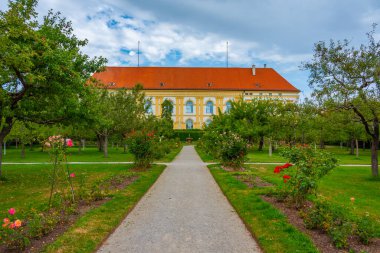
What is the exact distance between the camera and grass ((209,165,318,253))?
5.37 m

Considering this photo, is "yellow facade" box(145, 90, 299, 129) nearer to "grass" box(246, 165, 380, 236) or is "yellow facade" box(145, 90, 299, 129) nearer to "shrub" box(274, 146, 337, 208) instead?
"grass" box(246, 165, 380, 236)

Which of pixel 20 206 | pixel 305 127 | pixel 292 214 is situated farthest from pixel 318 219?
pixel 305 127

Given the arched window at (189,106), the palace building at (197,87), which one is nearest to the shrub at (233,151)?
the palace building at (197,87)

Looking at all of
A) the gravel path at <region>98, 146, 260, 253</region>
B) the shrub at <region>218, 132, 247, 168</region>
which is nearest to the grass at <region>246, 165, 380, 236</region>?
the gravel path at <region>98, 146, 260, 253</region>

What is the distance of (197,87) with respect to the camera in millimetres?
76438

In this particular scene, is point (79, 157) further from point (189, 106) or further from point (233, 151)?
point (189, 106)

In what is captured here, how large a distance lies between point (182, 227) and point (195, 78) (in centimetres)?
7301

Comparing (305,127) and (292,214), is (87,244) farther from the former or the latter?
(305,127)

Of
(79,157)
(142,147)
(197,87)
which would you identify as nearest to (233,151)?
(142,147)

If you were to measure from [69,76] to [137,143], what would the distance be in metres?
6.84

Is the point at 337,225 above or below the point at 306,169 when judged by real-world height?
below

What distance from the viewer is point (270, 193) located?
9.88 metres

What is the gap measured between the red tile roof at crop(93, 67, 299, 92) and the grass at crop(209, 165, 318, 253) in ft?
221

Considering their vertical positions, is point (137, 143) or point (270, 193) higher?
point (137, 143)
